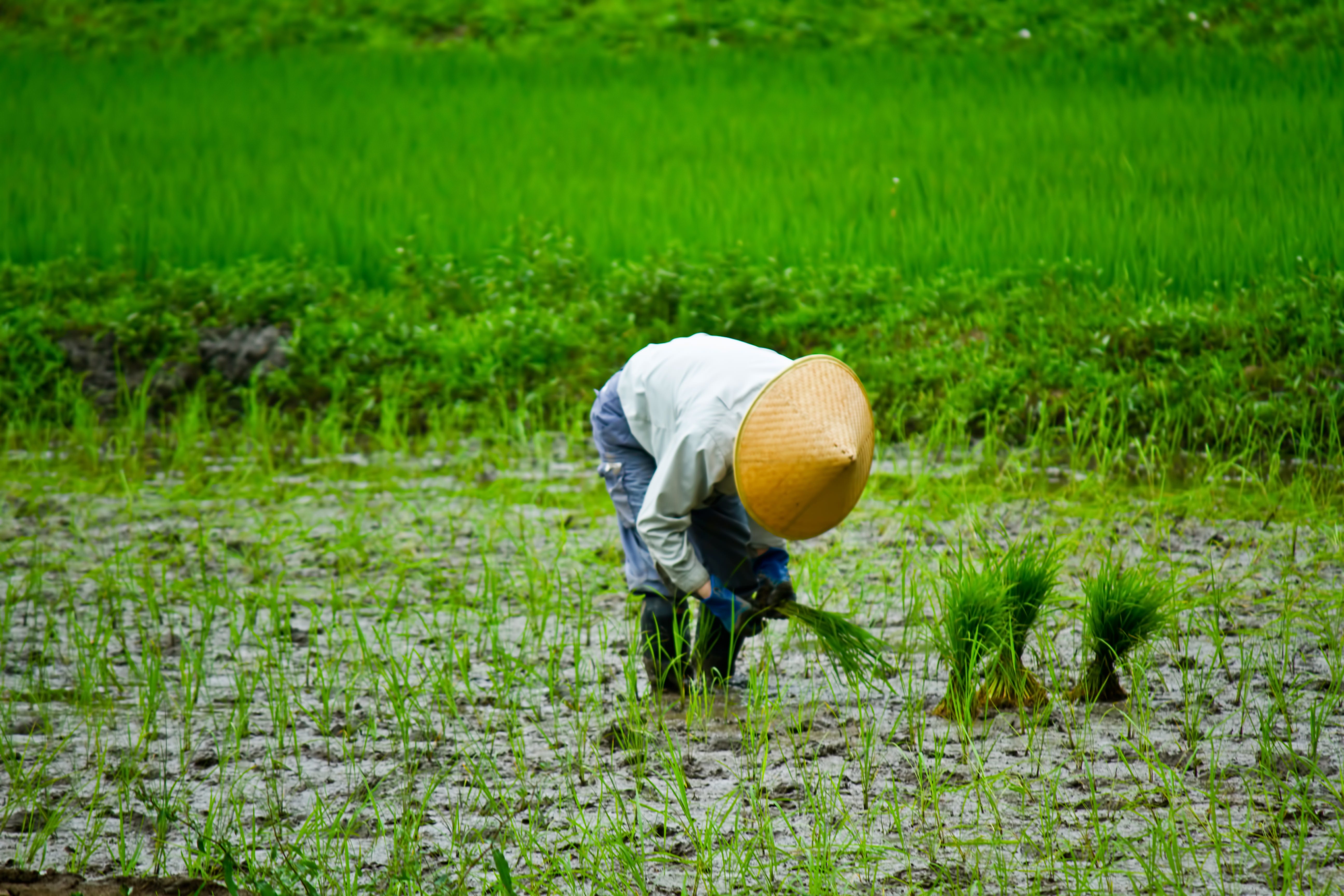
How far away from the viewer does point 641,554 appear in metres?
2.73

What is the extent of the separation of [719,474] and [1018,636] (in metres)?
0.81

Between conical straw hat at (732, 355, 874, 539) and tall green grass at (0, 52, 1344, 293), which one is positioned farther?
tall green grass at (0, 52, 1344, 293)

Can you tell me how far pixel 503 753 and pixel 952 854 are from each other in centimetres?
96

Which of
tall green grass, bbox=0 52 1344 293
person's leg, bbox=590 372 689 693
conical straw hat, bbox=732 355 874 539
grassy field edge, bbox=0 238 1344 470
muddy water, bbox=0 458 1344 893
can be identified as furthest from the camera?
tall green grass, bbox=0 52 1344 293

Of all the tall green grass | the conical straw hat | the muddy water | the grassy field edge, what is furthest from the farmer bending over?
the tall green grass

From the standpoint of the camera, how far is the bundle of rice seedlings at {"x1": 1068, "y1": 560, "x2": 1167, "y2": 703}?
2.58 m

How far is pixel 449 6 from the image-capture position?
11672 millimetres

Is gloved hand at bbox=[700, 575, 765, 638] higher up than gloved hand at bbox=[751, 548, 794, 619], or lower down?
lower down

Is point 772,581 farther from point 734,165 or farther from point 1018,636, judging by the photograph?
point 734,165

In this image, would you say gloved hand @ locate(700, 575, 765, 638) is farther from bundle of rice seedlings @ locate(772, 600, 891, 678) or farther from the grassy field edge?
the grassy field edge

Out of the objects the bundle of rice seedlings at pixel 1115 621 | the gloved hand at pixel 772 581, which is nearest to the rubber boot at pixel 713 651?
the gloved hand at pixel 772 581

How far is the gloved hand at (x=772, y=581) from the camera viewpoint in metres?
2.65

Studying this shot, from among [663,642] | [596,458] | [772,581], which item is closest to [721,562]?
[772,581]

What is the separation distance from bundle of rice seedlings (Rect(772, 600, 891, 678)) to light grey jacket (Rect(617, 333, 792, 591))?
210mm
